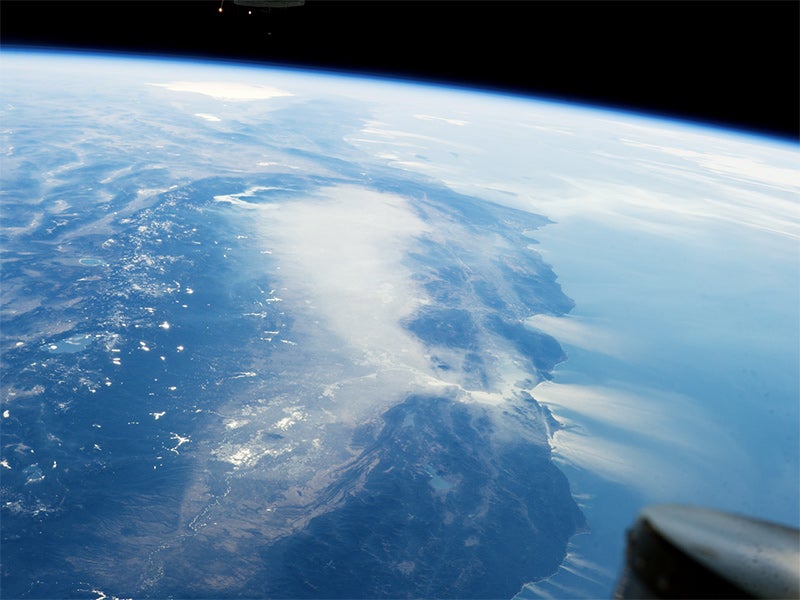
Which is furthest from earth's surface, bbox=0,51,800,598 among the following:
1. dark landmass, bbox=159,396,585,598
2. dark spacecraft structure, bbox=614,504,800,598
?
dark spacecraft structure, bbox=614,504,800,598

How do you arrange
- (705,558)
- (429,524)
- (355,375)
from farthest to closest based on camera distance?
(355,375), (429,524), (705,558)

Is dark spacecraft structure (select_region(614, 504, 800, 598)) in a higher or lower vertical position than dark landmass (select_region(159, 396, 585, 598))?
higher

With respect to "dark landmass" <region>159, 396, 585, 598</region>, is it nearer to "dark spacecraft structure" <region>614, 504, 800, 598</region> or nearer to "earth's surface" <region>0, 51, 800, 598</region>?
"earth's surface" <region>0, 51, 800, 598</region>

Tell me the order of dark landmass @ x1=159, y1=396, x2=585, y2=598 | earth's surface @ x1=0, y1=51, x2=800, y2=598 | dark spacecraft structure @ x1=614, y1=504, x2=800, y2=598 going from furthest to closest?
earth's surface @ x1=0, y1=51, x2=800, y2=598 → dark landmass @ x1=159, y1=396, x2=585, y2=598 → dark spacecraft structure @ x1=614, y1=504, x2=800, y2=598

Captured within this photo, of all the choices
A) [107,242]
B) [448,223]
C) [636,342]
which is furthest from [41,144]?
[636,342]

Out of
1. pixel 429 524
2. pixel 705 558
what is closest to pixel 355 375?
pixel 429 524

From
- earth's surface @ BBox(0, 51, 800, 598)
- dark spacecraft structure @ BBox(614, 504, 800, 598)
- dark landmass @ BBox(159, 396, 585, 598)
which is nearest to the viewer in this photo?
dark spacecraft structure @ BBox(614, 504, 800, 598)

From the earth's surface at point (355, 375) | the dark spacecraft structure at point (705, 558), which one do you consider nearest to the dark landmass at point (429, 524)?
the earth's surface at point (355, 375)

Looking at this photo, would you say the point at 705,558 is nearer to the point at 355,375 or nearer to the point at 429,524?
the point at 429,524

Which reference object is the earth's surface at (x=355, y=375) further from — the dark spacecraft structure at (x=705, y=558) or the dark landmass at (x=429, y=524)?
the dark spacecraft structure at (x=705, y=558)
